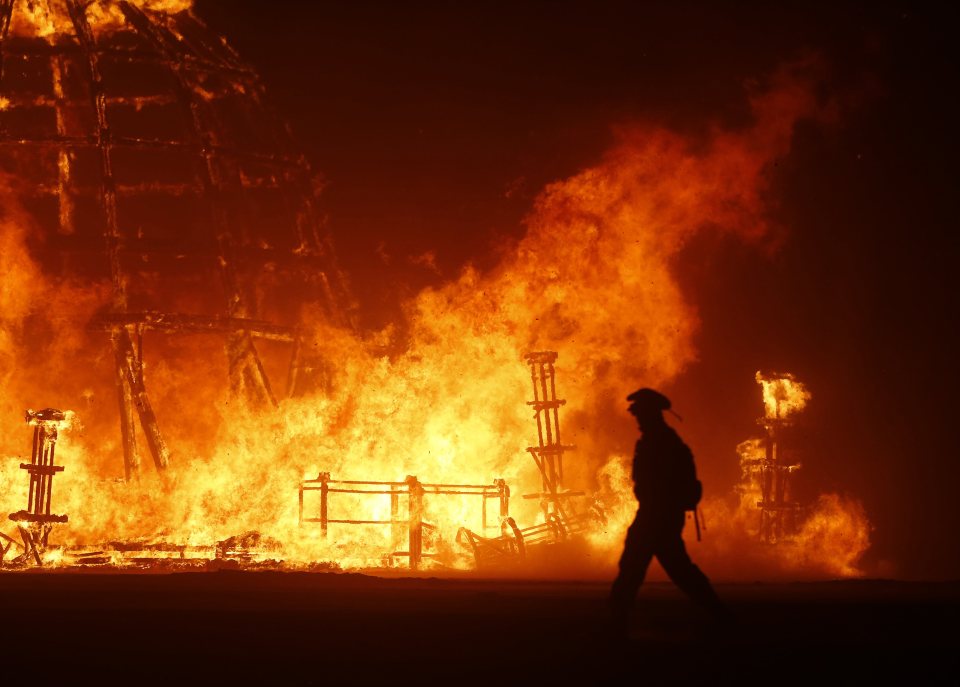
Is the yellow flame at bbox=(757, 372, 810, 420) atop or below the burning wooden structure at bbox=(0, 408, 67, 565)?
atop

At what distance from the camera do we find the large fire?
1881 cm

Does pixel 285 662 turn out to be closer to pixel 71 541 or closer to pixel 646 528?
pixel 646 528

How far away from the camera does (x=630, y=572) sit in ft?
22.3

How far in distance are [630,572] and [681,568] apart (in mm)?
379

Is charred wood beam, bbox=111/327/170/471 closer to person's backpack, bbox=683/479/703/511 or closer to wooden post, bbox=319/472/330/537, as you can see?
wooden post, bbox=319/472/330/537

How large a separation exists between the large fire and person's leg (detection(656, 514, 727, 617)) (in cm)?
1112

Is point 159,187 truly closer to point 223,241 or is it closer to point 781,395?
point 223,241

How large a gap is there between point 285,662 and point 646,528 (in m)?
2.64

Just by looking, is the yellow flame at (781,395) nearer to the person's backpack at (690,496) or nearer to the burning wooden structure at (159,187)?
the burning wooden structure at (159,187)

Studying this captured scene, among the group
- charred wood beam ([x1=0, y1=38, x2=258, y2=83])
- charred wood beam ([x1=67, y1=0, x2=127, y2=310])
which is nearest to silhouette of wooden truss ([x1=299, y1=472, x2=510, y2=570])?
charred wood beam ([x1=67, y1=0, x2=127, y2=310])

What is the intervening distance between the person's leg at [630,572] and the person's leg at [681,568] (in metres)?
0.10

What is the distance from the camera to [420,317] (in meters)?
21.5

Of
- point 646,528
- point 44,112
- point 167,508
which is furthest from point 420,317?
point 646,528

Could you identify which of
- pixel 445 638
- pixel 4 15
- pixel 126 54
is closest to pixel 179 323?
pixel 126 54
